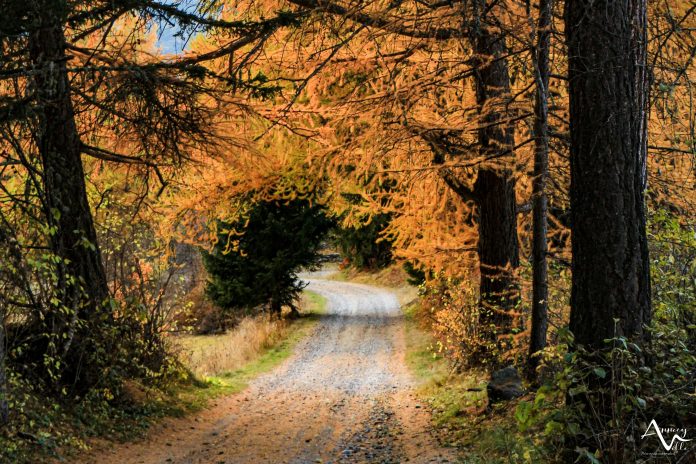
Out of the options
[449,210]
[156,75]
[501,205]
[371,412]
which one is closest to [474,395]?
[371,412]

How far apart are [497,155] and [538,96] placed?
0.85 m

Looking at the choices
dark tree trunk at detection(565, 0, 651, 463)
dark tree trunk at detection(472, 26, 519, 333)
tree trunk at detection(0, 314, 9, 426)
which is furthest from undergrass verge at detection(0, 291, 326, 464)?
dark tree trunk at detection(565, 0, 651, 463)

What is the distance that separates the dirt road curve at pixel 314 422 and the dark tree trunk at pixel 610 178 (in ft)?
9.20

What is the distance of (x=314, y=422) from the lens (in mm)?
9867

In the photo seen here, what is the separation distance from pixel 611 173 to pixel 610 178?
4 centimetres

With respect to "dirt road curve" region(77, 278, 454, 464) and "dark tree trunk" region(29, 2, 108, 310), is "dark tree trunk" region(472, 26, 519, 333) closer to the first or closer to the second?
"dirt road curve" region(77, 278, 454, 464)

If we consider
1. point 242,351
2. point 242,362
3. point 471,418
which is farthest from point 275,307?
point 471,418

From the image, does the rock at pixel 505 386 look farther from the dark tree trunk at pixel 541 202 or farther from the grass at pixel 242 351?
the grass at pixel 242 351

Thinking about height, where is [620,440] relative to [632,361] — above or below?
below

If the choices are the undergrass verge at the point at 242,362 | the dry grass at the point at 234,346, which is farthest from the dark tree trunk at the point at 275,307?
the undergrass verge at the point at 242,362

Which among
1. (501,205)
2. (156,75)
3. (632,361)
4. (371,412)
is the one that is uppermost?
(156,75)

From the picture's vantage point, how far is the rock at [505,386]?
307 inches

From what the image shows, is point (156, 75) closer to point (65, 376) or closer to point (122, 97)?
point (122, 97)

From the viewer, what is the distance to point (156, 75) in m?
7.52
